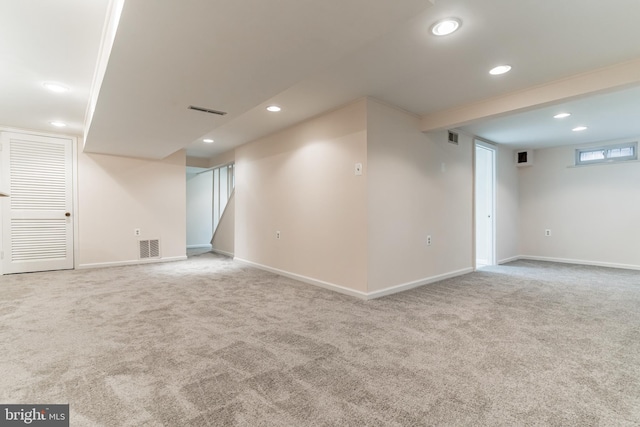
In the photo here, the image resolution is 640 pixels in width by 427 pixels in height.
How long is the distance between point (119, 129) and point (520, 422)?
15.8ft

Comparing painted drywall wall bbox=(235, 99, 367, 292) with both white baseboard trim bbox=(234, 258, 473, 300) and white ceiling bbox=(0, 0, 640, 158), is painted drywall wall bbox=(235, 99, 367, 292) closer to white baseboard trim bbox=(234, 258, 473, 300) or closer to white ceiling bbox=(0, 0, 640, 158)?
white baseboard trim bbox=(234, 258, 473, 300)

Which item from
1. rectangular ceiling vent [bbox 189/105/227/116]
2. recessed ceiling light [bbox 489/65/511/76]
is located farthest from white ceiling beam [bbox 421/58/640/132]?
rectangular ceiling vent [bbox 189/105/227/116]

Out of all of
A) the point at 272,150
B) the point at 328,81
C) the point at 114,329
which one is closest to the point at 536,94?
the point at 328,81

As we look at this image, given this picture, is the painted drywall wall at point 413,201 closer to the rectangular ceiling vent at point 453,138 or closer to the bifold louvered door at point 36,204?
the rectangular ceiling vent at point 453,138

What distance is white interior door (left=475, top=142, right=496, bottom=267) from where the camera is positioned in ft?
19.4

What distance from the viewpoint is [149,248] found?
5863 millimetres

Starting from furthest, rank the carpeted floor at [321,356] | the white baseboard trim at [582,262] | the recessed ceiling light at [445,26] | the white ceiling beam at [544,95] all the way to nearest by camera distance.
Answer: the white baseboard trim at [582,262]
the white ceiling beam at [544,95]
the recessed ceiling light at [445,26]
the carpeted floor at [321,356]

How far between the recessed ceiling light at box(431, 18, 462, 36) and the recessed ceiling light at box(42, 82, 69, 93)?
384cm

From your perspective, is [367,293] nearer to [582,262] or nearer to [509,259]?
[509,259]

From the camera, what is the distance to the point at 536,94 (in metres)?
3.12

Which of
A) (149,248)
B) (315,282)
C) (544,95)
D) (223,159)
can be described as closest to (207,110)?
(315,282)

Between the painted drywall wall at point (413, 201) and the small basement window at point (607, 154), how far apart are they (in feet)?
9.12

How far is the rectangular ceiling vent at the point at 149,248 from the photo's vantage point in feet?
19.0

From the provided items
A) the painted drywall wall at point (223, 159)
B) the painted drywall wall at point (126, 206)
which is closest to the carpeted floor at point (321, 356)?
the painted drywall wall at point (126, 206)
